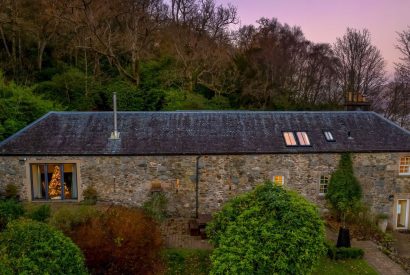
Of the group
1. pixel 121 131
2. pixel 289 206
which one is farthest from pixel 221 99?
pixel 289 206

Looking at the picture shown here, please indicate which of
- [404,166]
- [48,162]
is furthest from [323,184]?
[48,162]

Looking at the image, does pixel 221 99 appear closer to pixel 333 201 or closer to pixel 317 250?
pixel 333 201

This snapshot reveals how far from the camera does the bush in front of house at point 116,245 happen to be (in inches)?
423

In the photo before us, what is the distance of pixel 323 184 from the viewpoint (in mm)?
18781

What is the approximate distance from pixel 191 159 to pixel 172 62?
859 inches

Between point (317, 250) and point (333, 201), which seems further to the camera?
point (333, 201)

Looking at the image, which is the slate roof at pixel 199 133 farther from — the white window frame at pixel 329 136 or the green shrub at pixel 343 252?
the green shrub at pixel 343 252

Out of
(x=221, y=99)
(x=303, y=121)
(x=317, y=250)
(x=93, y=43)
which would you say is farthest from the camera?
(x=221, y=99)

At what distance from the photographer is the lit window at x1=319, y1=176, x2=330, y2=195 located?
18.7m

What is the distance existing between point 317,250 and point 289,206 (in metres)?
1.73

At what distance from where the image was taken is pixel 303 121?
20203 mm

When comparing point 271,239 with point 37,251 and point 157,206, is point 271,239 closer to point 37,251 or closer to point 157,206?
point 37,251

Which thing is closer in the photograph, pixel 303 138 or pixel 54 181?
pixel 54 181

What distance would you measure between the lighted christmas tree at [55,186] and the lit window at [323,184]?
14.3m
